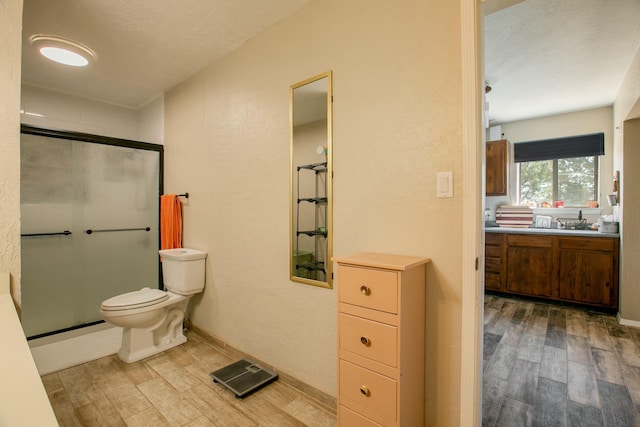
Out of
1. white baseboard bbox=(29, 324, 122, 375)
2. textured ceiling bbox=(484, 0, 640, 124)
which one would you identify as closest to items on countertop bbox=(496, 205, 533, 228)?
textured ceiling bbox=(484, 0, 640, 124)

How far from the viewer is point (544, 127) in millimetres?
4199

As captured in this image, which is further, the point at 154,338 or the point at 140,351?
the point at 154,338

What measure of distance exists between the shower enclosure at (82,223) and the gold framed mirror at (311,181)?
2004 mm

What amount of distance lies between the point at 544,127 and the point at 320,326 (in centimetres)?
439

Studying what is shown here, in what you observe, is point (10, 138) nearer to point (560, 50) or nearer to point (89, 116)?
point (89, 116)

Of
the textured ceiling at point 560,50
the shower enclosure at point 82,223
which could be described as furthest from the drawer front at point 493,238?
the shower enclosure at point 82,223

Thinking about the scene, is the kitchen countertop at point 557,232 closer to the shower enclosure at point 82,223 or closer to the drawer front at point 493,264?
the drawer front at point 493,264

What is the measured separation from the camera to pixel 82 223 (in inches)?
109

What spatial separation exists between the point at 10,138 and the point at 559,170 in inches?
220

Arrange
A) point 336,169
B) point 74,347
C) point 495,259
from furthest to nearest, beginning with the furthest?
point 495,259 < point 74,347 < point 336,169

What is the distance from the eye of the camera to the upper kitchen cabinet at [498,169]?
13.3ft

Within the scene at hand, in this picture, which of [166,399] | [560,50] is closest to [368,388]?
[166,399]

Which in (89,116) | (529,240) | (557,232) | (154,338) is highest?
(89,116)

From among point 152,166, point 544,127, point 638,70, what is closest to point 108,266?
point 152,166
